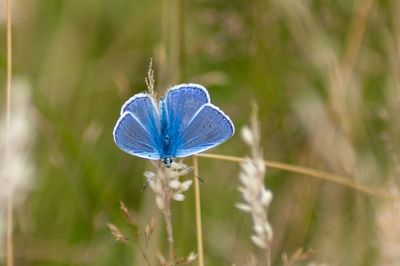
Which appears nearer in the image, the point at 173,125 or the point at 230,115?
the point at 173,125

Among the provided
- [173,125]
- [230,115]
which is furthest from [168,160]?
[230,115]

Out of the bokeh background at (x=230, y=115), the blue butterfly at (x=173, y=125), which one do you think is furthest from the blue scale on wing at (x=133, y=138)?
the bokeh background at (x=230, y=115)

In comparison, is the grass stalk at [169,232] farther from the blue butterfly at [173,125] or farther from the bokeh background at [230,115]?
the bokeh background at [230,115]

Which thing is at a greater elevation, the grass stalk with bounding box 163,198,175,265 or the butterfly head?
the butterfly head

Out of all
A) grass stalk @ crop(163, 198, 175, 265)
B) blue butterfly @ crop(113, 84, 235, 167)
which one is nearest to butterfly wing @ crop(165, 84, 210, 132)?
blue butterfly @ crop(113, 84, 235, 167)

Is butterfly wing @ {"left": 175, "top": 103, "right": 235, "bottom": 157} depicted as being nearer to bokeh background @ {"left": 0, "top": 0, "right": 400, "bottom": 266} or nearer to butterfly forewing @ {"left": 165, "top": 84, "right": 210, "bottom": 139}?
butterfly forewing @ {"left": 165, "top": 84, "right": 210, "bottom": 139}

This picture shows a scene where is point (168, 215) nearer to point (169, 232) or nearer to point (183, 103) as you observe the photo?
point (169, 232)
